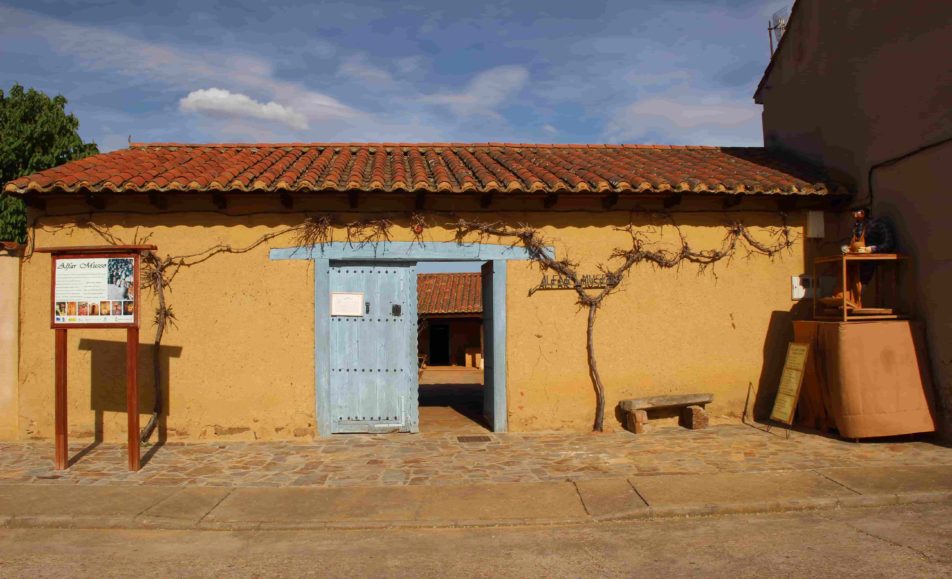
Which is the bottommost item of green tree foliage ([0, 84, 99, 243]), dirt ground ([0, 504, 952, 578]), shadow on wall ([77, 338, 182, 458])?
dirt ground ([0, 504, 952, 578])

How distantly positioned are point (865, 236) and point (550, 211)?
411cm

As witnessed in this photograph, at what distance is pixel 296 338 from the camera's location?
875 centimetres

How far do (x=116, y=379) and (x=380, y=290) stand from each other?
353 cm

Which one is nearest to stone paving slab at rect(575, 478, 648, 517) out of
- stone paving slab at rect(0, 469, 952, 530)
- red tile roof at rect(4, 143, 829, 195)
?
stone paving slab at rect(0, 469, 952, 530)

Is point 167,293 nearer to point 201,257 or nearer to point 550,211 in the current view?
point 201,257

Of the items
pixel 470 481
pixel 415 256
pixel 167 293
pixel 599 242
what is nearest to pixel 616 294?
pixel 599 242

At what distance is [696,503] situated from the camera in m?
5.90

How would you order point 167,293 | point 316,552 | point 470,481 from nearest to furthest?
1. point 316,552
2. point 470,481
3. point 167,293

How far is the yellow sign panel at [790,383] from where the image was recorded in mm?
8633

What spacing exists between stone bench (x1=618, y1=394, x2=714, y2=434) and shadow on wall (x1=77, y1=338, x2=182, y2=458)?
234 inches

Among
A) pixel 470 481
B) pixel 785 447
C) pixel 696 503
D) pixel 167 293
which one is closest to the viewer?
pixel 696 503

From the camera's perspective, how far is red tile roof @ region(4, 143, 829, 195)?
8.46 m

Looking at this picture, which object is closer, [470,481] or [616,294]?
[470,481]

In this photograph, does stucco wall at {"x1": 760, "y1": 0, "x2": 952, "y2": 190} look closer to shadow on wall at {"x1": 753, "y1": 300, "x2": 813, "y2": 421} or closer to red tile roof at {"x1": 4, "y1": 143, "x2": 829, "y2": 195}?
red tile roof at {"x1": 4, "y1": 143, "x2": 829, "y2": 195}
